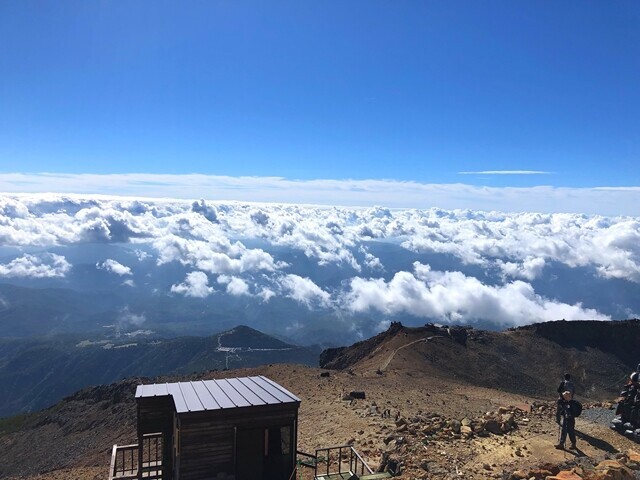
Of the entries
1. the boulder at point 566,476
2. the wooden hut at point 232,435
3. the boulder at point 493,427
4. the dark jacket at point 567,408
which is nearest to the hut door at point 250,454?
the wooden hut at point 232,435

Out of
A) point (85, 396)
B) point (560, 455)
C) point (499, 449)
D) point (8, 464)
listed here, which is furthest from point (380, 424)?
point (85, 396)

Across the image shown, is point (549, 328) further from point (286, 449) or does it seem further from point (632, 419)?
point (286, 449)

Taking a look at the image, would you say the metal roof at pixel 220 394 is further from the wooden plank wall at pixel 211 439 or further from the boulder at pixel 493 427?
the boulder at pixel 493 427

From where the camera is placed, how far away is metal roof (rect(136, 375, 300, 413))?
54.2 ft

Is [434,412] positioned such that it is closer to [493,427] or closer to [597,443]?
[493,427]

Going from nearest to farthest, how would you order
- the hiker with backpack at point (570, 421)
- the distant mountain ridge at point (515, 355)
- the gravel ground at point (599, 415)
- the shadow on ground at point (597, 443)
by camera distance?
1. the hiker with backpack at point (570, 421)
2. the shadow on ground at point (597, 443)
3. the gravel ground at point (599, 415)
4. the distant mountain ridge at point (515, 355)

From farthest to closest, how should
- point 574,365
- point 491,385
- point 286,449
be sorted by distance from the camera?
1. point 574,365
2. point 491,385
3. point 286,449

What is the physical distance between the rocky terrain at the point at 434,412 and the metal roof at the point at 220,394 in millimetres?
5733

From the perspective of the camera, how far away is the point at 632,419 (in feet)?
71.8

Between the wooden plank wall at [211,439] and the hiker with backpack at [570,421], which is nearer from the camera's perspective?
the wooden plank wall at [211,439]

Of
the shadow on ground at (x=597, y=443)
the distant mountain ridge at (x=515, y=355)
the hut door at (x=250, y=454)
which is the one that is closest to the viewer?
the hut door at (x=250, y=454)

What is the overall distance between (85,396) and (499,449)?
57.1m

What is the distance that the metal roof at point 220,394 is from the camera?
16531 millimetres

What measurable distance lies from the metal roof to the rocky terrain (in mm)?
5733
